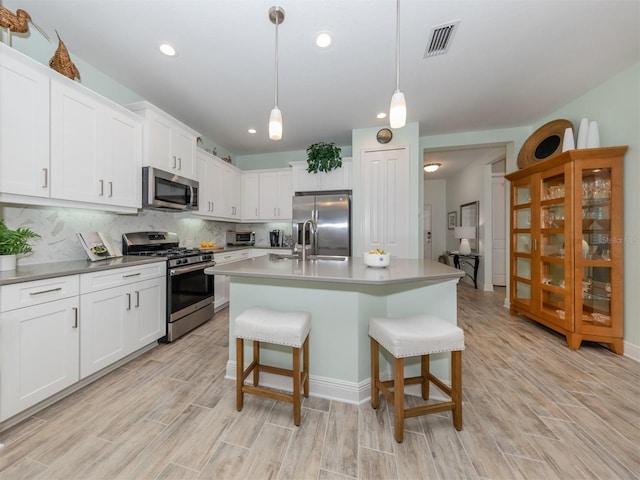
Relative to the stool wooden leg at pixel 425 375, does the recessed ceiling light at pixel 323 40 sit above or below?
above

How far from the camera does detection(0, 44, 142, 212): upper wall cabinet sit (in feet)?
5.32

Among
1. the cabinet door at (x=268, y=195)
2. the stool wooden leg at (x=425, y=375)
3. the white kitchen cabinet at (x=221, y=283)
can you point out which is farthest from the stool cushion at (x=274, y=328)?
the cabinet door at (x=268, y=195)

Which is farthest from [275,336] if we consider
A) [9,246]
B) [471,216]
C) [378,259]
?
[471,216]

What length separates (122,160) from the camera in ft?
7.91

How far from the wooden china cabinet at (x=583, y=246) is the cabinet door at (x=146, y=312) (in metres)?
4.23

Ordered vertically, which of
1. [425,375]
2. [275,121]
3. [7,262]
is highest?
[275,121]

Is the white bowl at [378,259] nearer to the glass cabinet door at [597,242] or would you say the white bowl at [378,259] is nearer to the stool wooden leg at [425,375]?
the stool wooden leg at [425,375]

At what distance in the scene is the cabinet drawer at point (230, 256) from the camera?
3.54 meters

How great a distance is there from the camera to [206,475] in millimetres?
1187

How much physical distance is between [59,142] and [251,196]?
286 cm

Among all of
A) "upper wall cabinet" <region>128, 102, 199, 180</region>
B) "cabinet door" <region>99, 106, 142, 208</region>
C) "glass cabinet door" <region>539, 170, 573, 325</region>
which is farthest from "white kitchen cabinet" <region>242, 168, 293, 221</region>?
"glass cabinet door" <region>539, 170, 573, 325</region>

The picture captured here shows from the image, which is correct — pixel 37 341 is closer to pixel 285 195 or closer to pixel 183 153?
pixel 183 153

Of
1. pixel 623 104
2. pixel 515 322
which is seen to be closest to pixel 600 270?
pixel 515 322

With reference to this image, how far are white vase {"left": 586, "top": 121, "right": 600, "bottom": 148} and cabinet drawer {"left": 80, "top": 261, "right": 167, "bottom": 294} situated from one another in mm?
4613
